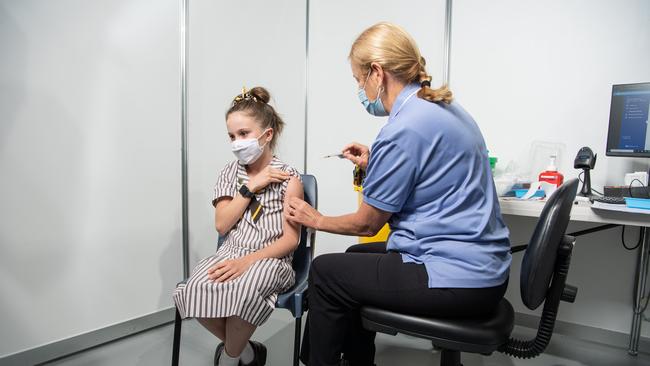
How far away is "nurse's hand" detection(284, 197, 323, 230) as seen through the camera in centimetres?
113

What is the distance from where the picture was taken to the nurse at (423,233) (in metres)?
0.89

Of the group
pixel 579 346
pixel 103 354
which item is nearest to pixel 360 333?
pixel 103 354

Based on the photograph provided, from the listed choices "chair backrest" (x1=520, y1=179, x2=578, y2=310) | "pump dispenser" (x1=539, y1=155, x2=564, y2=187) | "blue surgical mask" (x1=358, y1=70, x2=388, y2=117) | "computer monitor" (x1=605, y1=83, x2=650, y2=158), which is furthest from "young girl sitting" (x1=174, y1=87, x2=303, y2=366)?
"computer monitor" (x1=605, y1=83, x2=650, y2=158)

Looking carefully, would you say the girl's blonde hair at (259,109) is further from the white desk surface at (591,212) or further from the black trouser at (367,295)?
the white desk surface at (591,212)

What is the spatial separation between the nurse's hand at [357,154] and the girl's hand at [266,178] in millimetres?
270

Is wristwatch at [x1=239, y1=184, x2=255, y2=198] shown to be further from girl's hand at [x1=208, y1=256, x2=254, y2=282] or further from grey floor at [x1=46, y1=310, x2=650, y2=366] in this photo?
grey floor at [x1=46, y1=310, x2=650, y2=366]

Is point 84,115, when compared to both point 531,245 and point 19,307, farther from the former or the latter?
point 531,245

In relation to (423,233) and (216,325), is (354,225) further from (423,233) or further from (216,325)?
(216,325)

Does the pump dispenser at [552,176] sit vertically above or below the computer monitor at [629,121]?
below

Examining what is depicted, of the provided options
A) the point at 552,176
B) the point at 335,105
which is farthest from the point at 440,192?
the point at 335,105

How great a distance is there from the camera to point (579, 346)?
1.80 metres

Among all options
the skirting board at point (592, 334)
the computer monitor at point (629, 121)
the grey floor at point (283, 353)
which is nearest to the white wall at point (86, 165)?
the grey floor at point (283, 353)

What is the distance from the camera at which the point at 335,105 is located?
2604 mm

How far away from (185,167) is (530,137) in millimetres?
1810
